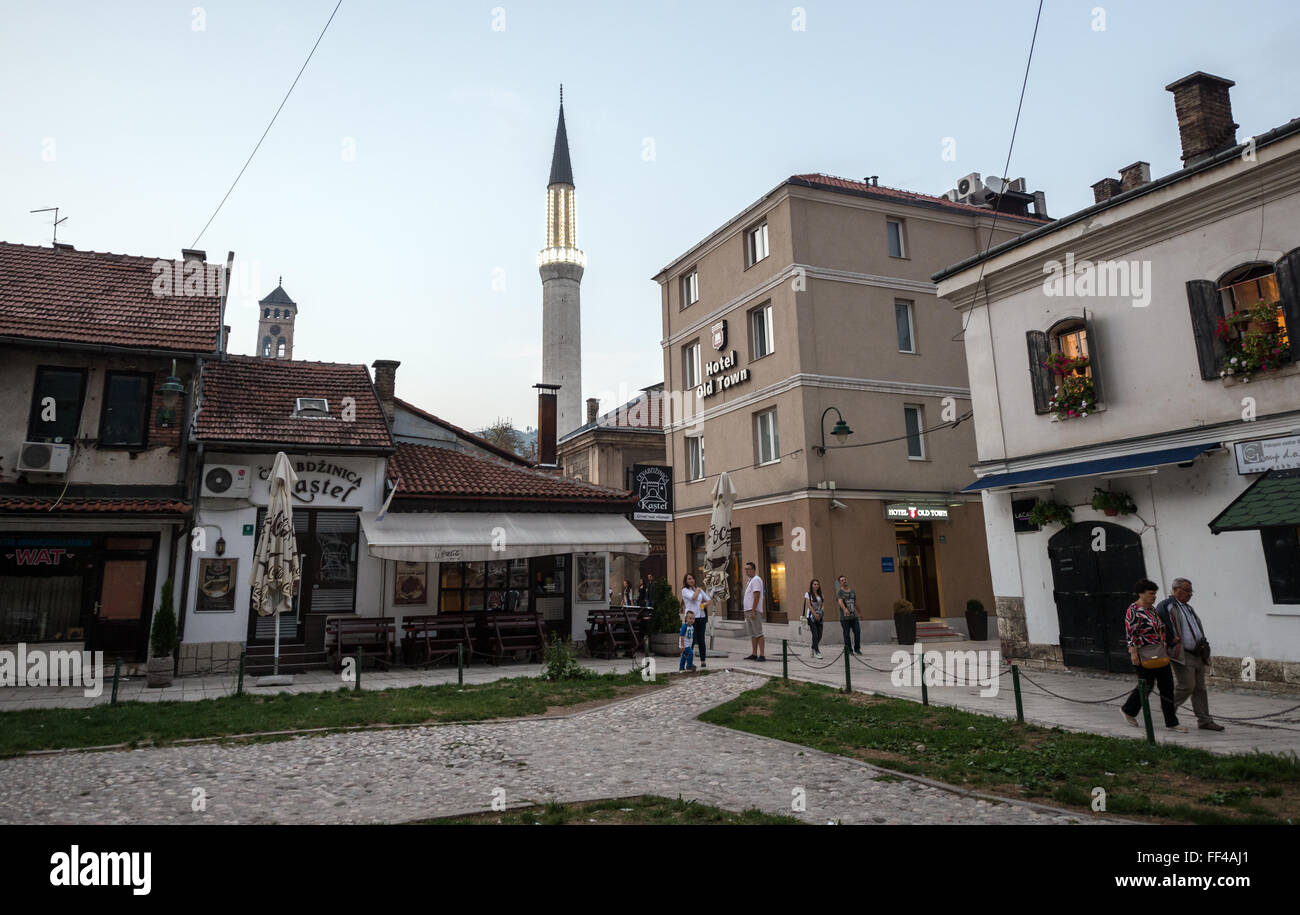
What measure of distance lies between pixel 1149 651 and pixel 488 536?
12204mm

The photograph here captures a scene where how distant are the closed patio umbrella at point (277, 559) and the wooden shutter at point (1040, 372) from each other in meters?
14.1

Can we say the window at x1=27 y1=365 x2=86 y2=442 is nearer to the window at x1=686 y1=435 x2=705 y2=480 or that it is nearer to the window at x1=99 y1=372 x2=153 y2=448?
the window at x1=99 y1=372 x2=153 y2=448

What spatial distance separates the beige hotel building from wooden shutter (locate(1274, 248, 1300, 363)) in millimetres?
12108

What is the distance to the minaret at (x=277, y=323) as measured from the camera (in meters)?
100

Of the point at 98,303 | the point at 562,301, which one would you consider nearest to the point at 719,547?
the point at 98,303

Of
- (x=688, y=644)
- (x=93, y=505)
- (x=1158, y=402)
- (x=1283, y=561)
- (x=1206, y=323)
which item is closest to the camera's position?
(x=1283, y=561)

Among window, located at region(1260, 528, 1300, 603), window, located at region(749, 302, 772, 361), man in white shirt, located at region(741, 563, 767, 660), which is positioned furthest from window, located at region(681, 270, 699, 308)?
window, located at region(1260, 528, 1300, 603)

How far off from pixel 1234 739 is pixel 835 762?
Result: 430cm

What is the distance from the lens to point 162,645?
14.0 metres

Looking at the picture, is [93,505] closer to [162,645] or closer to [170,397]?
[170,397]

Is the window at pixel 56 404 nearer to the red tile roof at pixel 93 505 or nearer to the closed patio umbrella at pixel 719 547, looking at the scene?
the red tile roof at pixel 93 505

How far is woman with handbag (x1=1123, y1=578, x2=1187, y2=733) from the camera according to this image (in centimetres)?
872

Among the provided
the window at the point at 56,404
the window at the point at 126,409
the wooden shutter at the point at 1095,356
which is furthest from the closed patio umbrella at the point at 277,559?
the wooden shutter at the point at 1095,356
